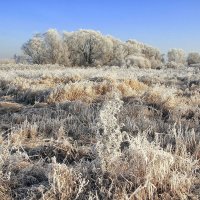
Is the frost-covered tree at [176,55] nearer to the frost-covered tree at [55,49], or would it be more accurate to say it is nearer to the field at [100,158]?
the frost-covered tree at [55,49]

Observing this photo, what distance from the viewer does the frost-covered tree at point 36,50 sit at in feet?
139

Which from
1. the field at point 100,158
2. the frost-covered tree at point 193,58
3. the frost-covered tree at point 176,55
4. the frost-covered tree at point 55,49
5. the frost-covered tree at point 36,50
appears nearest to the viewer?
the field at point 100,158

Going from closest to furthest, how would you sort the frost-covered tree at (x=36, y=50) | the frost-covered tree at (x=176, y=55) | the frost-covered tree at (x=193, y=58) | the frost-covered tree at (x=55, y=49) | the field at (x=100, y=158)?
the field at (x=100, y=158), the frost-covered tree at (x=55, y=49), the frost-covered tree at (x=36, y=50), the frost-covered tree at (x=193, y=58), the frost-covered tree at (x=176, y=55)

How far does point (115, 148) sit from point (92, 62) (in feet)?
125

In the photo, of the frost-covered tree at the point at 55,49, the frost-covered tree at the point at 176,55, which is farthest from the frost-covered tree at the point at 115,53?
the frost-covered tree at the point at 176,55

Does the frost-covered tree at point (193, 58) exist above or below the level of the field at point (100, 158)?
below

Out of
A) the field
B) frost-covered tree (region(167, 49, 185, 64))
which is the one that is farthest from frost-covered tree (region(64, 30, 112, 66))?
the field

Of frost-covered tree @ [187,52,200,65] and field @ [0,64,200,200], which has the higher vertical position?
field @ [0,64,200,200]

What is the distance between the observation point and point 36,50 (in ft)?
140

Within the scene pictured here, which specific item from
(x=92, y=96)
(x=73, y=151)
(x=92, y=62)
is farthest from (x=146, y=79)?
(x=92, y=62)

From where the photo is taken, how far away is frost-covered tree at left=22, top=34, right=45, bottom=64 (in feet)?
139

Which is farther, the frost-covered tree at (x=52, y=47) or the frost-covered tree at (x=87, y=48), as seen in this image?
the frost-covered tree at (x=87, y=48)

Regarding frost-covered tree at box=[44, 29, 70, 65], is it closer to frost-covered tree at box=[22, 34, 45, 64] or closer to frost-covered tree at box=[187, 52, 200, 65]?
frost-covered tree at box=[22, 34, 45, 64]

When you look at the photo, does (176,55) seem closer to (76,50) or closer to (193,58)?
(193,58)
